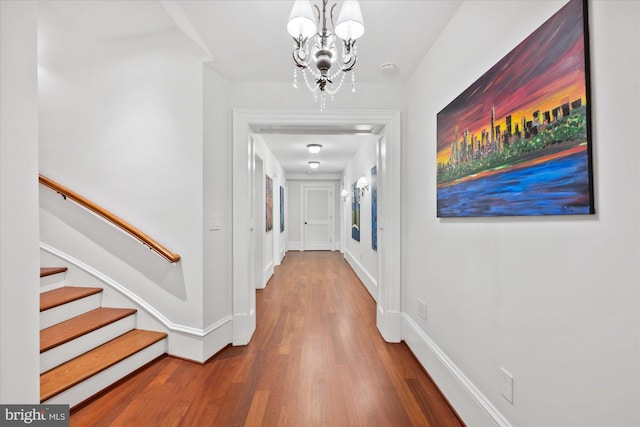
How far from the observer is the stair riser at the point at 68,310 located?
6.68ft

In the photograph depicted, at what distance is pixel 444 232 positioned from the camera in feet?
6.37

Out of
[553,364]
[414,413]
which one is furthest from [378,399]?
[553,364]

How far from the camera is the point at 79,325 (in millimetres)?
2109

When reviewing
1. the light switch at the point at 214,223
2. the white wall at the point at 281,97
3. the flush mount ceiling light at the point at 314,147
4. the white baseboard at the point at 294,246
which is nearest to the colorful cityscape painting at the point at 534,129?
the white wall at the point at 281,97

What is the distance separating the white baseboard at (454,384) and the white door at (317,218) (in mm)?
6715

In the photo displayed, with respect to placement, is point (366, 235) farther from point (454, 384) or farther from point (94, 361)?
point (94, 361)

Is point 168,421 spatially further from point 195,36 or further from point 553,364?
→ point 195,36

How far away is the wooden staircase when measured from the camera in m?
1.76

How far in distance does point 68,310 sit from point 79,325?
204 mm

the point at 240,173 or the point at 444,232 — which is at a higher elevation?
the point at 240,173

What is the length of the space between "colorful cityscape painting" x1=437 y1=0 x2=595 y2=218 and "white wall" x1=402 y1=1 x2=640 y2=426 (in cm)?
4

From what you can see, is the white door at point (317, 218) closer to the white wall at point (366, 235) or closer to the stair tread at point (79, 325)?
the white wall at point (366, 235)

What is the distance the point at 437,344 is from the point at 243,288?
1.71 m

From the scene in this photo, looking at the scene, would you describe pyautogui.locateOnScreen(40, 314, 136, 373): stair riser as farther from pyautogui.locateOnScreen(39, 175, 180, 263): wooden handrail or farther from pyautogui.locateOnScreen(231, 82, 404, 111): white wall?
pyautogui.locateOnScreen(231, 82, 404, 111): white wall
